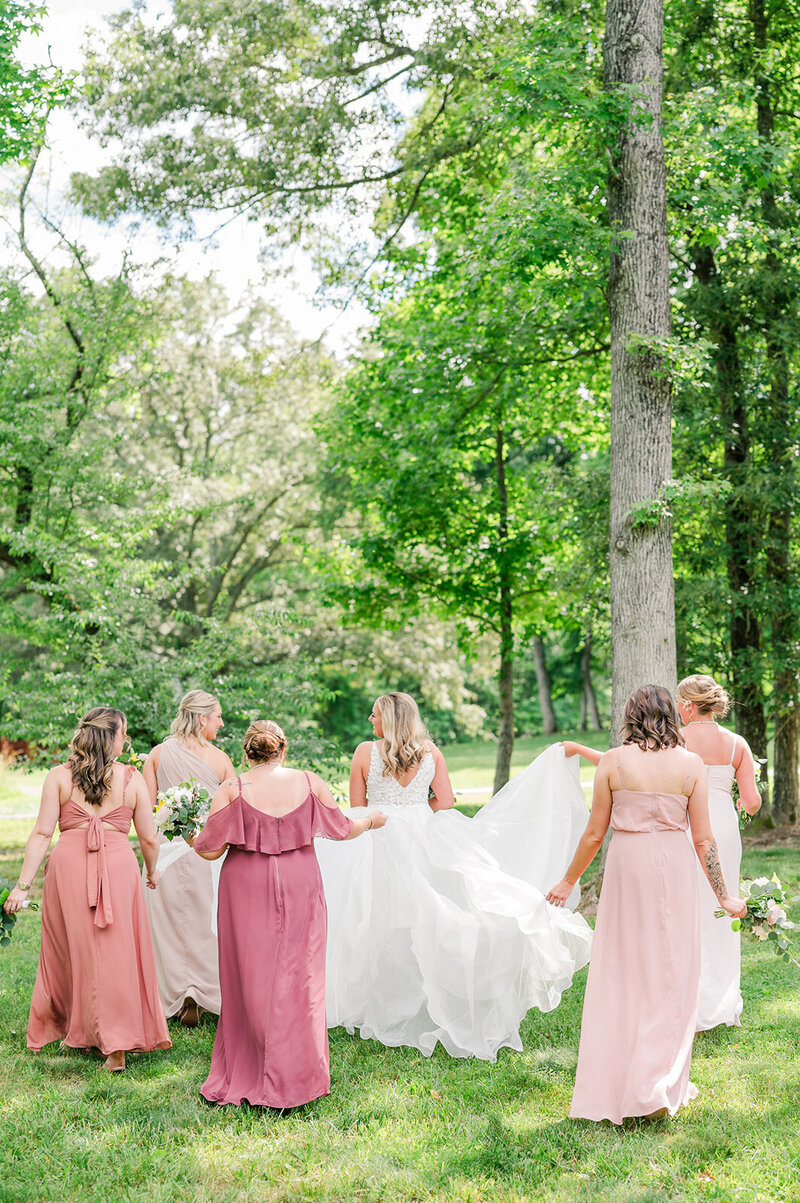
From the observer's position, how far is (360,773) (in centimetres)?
675

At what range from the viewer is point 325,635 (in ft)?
91.9

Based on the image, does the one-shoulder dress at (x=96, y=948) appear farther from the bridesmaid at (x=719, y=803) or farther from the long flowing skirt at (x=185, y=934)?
the bridesmaid at (x=719, y=803)

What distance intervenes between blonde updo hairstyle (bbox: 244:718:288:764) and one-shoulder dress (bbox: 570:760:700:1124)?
6.21 feet

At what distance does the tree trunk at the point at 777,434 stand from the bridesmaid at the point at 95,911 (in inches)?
363

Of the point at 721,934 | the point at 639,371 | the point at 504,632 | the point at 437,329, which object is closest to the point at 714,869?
the point at 721,934

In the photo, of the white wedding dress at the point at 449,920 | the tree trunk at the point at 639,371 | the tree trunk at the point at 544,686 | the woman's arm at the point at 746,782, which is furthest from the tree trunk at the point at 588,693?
the woman's arm at the point at 746,782

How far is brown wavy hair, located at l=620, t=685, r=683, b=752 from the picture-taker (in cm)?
508

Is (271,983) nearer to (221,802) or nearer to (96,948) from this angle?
(221,802)

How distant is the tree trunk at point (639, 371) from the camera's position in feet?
29.1

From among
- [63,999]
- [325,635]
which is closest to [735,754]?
[63,999]

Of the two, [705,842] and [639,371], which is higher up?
[639,371]

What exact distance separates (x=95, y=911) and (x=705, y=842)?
358 centimetres

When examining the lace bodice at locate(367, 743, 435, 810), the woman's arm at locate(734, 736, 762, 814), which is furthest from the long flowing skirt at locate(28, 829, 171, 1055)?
the woman's arm at locate(734, 736, 762, 814)

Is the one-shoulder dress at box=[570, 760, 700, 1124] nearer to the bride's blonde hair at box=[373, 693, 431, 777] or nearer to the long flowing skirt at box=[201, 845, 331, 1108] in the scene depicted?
the long flowing skirt at box=[201, 845, 331, 1108]
